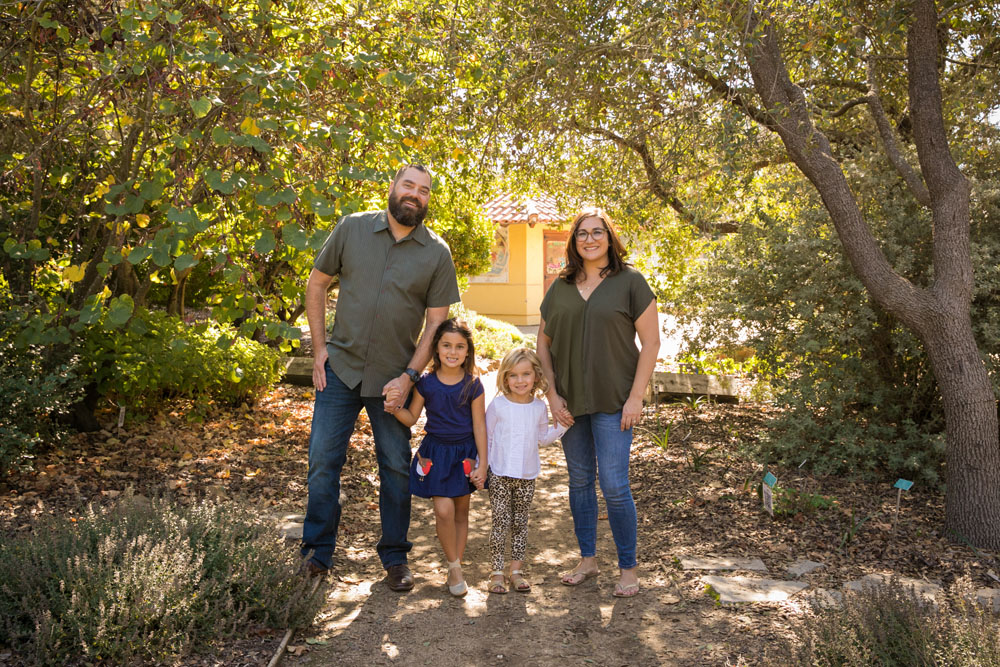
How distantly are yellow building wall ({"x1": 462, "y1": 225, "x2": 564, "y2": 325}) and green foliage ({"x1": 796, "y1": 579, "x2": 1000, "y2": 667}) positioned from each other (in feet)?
60.2

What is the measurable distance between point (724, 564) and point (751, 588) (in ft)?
1.30

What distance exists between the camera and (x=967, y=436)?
4.88 meters

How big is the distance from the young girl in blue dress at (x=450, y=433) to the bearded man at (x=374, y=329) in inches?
4.0

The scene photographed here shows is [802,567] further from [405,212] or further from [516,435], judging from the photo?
[405,212]

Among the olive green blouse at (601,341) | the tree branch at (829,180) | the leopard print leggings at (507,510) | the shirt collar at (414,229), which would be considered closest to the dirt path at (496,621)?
the leopard print leggings at (507,510)

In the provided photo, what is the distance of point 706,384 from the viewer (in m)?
9.54

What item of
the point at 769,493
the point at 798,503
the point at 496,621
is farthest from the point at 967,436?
the point at 496,621

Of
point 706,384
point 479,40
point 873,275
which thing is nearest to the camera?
point 873,275

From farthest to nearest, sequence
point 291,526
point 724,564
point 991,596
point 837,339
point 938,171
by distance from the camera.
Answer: point 837,339, point 938,171, point 291,526, point 724,564, point 991,596

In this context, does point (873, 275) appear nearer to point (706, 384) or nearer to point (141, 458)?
point (706, 384)

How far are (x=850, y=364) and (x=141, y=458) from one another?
5.67 meters

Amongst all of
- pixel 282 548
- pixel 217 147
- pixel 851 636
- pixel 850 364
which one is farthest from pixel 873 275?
pixel 217 147

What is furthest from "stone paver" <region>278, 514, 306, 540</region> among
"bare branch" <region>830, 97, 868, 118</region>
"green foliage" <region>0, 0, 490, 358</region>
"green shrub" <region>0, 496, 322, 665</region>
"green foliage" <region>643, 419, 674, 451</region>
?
"bare branch" <region>830, 97, 868, 118</region>

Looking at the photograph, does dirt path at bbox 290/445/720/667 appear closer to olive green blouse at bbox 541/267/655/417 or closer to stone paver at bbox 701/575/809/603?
stone paver at bbox 701/575/809/603
